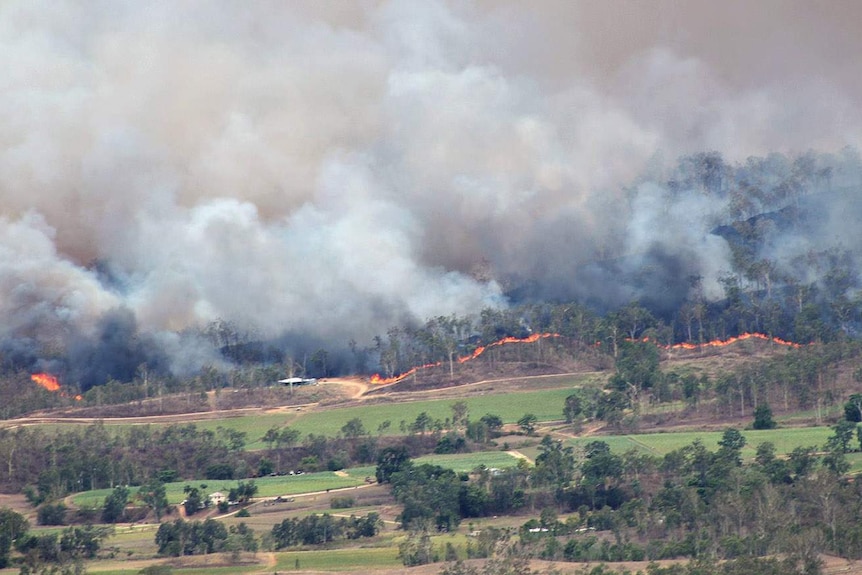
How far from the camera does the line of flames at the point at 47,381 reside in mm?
122812

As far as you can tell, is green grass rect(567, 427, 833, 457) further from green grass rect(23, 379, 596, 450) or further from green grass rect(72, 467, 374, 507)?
green grass rect(72, 467, 374, 507)

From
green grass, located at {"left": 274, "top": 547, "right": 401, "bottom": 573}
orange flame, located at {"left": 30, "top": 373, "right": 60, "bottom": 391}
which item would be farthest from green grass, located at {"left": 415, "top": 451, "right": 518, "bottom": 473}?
orange flame, located at {"left": 30, "top": 373, "right": 60, "bottom": 391}

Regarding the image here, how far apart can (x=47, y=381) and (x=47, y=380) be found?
0.35 feet

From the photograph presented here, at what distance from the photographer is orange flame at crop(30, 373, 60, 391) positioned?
12306 cm

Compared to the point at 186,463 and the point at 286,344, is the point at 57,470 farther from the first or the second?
the point at 286,344

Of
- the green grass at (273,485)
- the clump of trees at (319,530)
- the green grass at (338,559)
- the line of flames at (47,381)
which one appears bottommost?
the green grass at (338,559)

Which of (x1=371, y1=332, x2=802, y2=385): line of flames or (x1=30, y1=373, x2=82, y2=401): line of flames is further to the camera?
(x1=30, y1=373, x2=82, y2=401): line of flames

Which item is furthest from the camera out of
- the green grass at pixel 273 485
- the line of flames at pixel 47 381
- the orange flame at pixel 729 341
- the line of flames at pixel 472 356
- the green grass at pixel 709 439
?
the line of flames at pixel 472 356

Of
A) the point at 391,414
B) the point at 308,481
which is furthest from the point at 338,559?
the point at 391,414

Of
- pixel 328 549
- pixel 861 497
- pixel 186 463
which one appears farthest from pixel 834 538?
pixel 186 463

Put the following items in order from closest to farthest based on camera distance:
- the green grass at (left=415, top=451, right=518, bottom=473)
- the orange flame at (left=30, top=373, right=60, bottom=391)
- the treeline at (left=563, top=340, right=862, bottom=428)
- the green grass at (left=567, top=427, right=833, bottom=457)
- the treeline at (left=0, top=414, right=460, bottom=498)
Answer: the green grass at (left=567, top=427, right=833, bottom=457)
the green grass at (left=415, top=451, right=518, bottom=473)
the treeline at (left=0, top=414, right=460, bottom=498)
the treeline at (left=563, top=340, right=862, bottom=428)
the orange flame at (left=30, top=373, right=60, bottom=391)

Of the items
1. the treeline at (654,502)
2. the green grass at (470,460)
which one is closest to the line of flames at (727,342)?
the green grass at (470,460)

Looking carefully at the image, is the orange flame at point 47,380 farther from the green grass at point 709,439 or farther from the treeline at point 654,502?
the green grass at point 709,439

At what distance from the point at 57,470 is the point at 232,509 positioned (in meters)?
16.2
